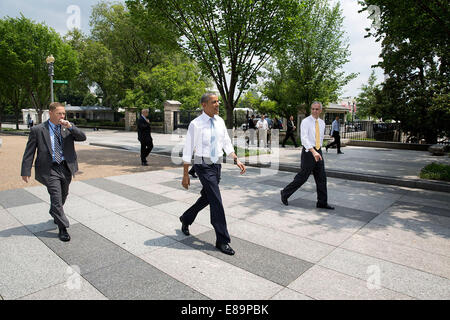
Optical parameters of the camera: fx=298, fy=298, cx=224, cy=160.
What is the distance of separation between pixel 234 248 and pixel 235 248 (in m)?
0.01

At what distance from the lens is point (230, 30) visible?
11.4 m

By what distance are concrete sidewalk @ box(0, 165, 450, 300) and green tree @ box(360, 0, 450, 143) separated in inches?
195

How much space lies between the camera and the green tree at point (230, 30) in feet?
37.1

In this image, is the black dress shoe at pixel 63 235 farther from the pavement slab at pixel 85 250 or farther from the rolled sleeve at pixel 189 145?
the rolled sleeve at pixel 189 145

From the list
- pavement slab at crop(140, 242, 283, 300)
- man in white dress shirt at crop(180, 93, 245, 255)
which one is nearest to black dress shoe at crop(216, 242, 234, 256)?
man in white dress shirt at crop(180, 93, 245, 255)

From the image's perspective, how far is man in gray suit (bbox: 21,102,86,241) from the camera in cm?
398

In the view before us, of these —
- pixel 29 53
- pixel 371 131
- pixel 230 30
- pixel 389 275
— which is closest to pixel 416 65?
pixel 371 131

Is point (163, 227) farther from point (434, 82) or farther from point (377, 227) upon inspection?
point (434, 82)

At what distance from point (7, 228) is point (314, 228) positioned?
4.64 metres

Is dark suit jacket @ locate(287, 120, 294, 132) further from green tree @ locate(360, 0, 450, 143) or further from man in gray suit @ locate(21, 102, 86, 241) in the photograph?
man in gray suit @ locate(21, 102, 86, 241)

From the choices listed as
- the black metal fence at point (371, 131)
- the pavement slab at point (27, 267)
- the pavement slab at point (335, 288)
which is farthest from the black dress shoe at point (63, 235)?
the black metal fence at point (371, 131)

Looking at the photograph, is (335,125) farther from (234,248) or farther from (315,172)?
(234,248)

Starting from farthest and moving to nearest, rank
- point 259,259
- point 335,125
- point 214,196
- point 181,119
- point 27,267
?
point 181,119
point 335,125
point 214,196
point 259,259
point 27,267
